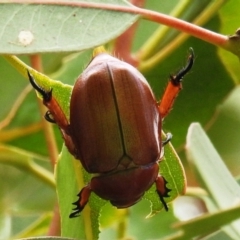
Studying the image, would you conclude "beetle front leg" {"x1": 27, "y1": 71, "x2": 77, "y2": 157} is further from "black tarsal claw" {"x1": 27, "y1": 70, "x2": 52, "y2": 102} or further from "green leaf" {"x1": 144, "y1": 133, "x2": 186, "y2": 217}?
"green leaf" {"x1": 144, "y1": 133, "x2": 186, "y2": 217}

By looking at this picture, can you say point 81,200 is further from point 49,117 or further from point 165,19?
point 165,19

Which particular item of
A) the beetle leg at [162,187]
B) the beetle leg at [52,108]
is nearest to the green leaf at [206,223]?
the beetle leg at [162,187]

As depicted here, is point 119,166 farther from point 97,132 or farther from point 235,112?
point 235,112

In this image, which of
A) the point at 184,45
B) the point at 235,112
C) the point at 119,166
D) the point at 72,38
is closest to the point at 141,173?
A: the point at 119,166

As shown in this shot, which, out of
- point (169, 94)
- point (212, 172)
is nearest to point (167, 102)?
point (169, 94)

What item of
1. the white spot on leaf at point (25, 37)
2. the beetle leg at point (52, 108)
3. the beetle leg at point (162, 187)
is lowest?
the beetle leg at point (162, 187)

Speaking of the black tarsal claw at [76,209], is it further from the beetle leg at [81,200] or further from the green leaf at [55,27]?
the green leaf at [55,27]

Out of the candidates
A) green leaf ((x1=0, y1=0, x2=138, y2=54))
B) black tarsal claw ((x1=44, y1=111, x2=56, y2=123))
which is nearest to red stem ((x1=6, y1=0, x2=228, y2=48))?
green leaf ((x1=0, y1=0, x2=138, y2=54))
